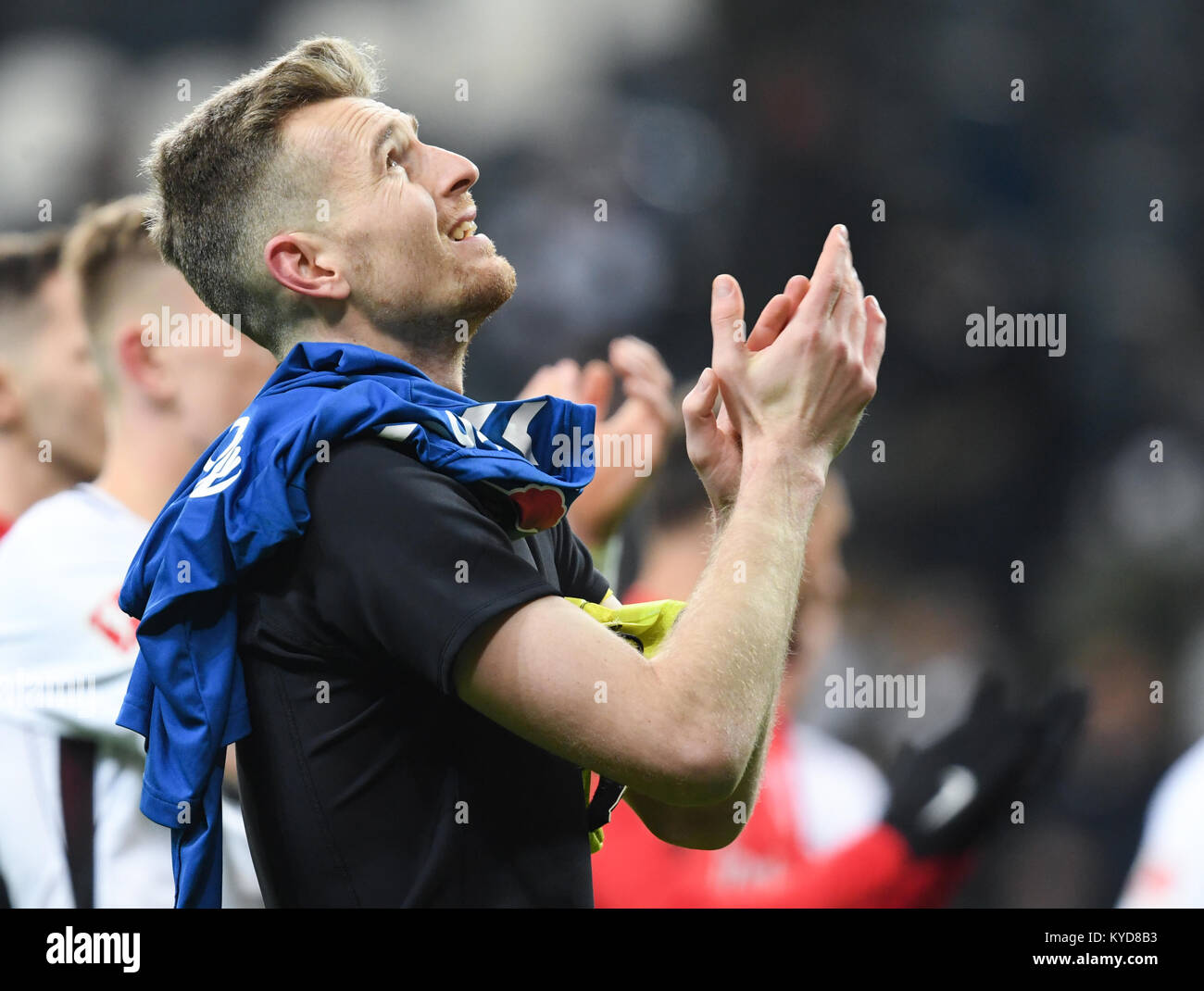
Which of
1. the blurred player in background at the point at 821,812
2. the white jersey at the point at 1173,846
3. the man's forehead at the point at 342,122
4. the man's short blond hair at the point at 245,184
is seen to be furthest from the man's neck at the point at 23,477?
the white jersey at the point at 1173,846

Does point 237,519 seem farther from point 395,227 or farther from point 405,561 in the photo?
point 395,227

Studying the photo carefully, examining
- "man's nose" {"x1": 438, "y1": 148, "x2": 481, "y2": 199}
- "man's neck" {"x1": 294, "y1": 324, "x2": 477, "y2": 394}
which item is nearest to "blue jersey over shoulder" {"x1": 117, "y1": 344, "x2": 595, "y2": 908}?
"man's neck" {"x1": 294, "y1": 324, "x2": 477, "y2": 394}

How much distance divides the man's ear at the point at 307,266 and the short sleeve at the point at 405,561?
0.27m

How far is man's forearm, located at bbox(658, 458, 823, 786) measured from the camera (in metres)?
0.81

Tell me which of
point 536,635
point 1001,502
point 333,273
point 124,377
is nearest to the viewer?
point 536,635

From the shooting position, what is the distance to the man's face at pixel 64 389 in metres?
2.32

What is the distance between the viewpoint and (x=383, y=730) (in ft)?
2.87

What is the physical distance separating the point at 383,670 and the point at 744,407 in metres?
0.36

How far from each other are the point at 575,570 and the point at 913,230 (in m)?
1.98

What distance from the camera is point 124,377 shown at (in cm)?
231
